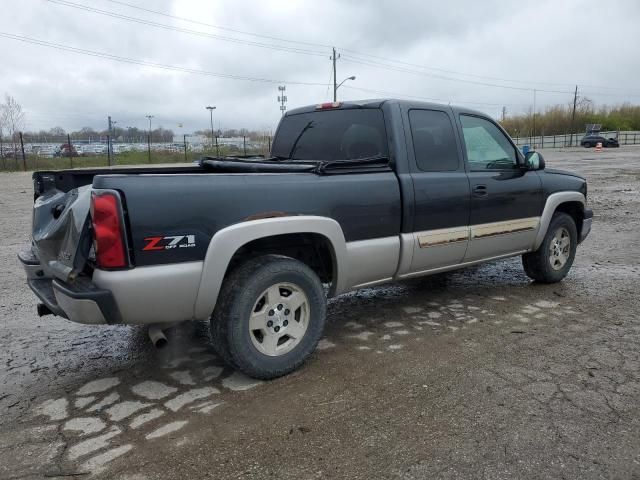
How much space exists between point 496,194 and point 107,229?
140 inches

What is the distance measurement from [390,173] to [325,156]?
844mm

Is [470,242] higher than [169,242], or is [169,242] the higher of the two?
[169,242]

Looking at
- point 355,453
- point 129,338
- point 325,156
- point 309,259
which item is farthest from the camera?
point 325,156

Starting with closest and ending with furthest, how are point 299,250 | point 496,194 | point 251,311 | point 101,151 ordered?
point 251,311 → point 299,250 → point 496,194 → point 101,151

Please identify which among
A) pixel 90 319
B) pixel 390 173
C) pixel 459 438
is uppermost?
pixel 390 173

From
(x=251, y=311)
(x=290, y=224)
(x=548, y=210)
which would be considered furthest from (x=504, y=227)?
(x=251, y=311)

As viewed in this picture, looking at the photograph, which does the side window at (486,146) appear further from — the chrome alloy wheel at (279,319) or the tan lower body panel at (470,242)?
the chrome alloy wheel at (279,319)

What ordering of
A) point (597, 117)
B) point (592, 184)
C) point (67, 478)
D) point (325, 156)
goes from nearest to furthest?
point (67, 478) < point (325, 156) < point (592, 184) < point (597, 117)

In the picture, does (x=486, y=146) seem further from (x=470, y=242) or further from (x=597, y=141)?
(x=597, y=141)

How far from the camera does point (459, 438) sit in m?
2.89

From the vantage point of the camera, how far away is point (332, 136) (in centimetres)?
489

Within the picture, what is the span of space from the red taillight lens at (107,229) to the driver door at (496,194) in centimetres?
310

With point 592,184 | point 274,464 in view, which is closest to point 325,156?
point 274,464

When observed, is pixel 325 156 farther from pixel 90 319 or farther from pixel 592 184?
pixel 592 184
